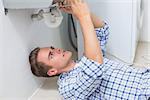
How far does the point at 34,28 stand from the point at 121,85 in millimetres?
627

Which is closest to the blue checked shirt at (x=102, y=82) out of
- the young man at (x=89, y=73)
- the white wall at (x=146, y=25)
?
the young man at (x=89, y=73)

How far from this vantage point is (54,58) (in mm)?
1447

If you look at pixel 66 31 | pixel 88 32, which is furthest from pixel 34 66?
pixel 66 31

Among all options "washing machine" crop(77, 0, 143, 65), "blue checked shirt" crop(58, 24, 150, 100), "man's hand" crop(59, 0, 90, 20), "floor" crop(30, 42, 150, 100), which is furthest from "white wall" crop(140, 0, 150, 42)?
"man's hand" crop(59, 0, 90, 20)

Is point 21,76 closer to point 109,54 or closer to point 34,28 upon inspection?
point 34,28

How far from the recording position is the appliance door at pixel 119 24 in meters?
1.90

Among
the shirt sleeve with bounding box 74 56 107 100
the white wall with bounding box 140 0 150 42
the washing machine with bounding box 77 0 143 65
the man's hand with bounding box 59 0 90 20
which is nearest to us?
the shirt sleeve with bounding box 74 56 107 100

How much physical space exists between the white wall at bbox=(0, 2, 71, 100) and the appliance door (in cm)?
44

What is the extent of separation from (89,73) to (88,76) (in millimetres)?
16

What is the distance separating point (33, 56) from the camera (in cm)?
Result: 151

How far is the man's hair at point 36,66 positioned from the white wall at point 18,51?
0.12ft

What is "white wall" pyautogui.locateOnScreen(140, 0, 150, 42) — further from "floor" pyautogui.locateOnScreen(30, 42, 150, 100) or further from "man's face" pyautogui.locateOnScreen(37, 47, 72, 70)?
"man's face" pyautogui.locateOnScreen(37, 47, 72, 70)

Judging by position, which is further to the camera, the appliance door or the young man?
the appliance door

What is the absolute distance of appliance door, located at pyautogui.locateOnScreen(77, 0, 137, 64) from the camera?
6.23 feet
